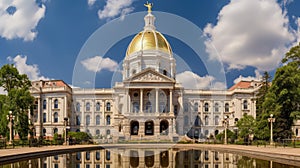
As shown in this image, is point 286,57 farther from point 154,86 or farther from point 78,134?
point 78,134

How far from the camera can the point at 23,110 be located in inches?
1813

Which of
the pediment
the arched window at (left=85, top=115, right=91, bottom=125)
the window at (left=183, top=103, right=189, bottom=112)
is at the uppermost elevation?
the pediment

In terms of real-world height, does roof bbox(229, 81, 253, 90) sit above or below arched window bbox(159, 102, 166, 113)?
above

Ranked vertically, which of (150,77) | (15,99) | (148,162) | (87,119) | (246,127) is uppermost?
(150,77)

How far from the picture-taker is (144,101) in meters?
73.2

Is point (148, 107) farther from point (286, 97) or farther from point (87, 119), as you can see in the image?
point (286, 97)

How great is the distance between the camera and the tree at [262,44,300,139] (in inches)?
1599

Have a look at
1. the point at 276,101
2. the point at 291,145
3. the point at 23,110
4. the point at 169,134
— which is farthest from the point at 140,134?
the point at 291,145

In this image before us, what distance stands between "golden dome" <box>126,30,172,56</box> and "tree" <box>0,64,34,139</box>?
136 feet

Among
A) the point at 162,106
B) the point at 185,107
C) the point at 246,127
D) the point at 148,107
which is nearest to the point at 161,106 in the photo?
the point at 162,106

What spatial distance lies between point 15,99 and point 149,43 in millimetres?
45748

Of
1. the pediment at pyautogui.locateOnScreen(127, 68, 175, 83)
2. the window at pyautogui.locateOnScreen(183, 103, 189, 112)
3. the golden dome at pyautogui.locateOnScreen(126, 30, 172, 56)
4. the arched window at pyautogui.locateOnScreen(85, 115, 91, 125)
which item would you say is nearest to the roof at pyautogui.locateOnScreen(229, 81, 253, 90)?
the window at pyautogui.locateOnScreen(183, 103, 189, 112)

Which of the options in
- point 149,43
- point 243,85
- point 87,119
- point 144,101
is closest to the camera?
point 144,101

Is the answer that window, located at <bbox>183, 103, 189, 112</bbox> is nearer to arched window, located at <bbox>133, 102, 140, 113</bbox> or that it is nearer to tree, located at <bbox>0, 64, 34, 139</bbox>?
arched window, located at <bbox>133, 102, 140, 113</bbox>
